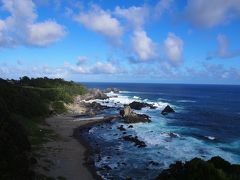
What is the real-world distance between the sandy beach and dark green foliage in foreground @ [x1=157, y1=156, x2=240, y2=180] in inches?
525

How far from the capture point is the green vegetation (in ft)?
121

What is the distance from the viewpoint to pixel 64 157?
5297cm

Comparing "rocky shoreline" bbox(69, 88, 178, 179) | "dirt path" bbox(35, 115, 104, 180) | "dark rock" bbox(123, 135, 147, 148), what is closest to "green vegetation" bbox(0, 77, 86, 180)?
"dirt path" bbox(35, 115, 104, 180)

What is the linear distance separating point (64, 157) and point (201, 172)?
86.9ft

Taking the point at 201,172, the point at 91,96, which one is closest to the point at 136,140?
the point at 201,172

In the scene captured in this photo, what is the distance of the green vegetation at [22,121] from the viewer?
36844mm

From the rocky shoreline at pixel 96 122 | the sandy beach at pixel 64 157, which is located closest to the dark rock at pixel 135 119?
the rocky shoreline at pixel 96 122

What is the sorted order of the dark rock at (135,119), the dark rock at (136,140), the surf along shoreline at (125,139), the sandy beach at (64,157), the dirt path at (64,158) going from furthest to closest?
the dark rock at (135,119)
the dark rock at (136,140)
the sandy beach at (64,157)
the dirt path at (64,158)
the surf along shoreline at (125,139)

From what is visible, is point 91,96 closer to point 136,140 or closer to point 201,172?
point 136,140

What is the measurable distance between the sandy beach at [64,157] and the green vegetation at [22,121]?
2.28 metres

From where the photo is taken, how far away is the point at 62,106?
109188mm

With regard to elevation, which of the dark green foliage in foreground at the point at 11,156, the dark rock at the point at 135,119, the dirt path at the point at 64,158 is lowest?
the dirt path at the point at 64,158

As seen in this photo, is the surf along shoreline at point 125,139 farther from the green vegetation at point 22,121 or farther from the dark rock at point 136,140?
the green vegetation at point 22,121

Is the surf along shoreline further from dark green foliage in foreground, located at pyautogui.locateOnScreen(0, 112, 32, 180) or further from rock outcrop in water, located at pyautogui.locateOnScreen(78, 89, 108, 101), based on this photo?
rock outcrop in water, located at pyautogui.locateOnScreen(78, 89, 108, 101)
